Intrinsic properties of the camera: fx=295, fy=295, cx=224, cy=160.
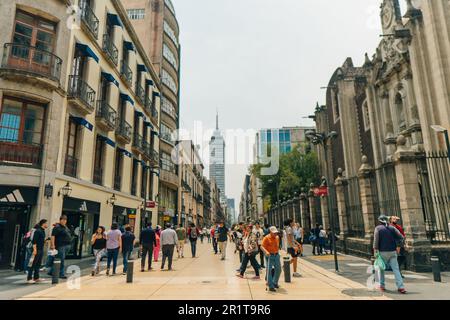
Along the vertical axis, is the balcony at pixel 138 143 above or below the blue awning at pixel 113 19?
below

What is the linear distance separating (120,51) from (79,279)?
18163 mm

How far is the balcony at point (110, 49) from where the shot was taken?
19.5 metres

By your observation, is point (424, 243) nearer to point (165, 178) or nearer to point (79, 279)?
point (79, 279)

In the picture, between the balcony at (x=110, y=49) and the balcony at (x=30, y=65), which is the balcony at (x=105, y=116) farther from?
the balcony at (x=30, y=65)

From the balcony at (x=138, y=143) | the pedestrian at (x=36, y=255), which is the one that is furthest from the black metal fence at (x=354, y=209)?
the balcony at (x=138, y=143)

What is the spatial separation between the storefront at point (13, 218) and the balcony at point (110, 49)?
35.3ft

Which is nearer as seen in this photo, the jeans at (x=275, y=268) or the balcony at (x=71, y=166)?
the jeans at (x=275, y=268)

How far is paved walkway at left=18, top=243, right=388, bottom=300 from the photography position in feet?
23.1

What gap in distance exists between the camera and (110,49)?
20328mm

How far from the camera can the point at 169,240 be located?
12.1 m

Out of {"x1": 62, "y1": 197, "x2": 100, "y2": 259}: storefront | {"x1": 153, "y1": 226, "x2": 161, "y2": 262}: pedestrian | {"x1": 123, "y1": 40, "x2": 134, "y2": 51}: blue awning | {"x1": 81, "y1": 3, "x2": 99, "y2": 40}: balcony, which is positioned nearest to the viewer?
{"x1": 62, "y1": 197, "x2": 100, "y2": 259}: storefront

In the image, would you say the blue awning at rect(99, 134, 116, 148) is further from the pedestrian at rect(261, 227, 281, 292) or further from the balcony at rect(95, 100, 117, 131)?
the pedestrian at rect(261, 227, 281, 292)

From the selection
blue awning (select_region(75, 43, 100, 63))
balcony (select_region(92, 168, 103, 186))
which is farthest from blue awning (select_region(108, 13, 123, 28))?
balcony (select_region(92, 168, 103, 186))

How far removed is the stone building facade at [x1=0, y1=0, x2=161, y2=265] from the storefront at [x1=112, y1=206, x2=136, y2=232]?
4.1 inches
